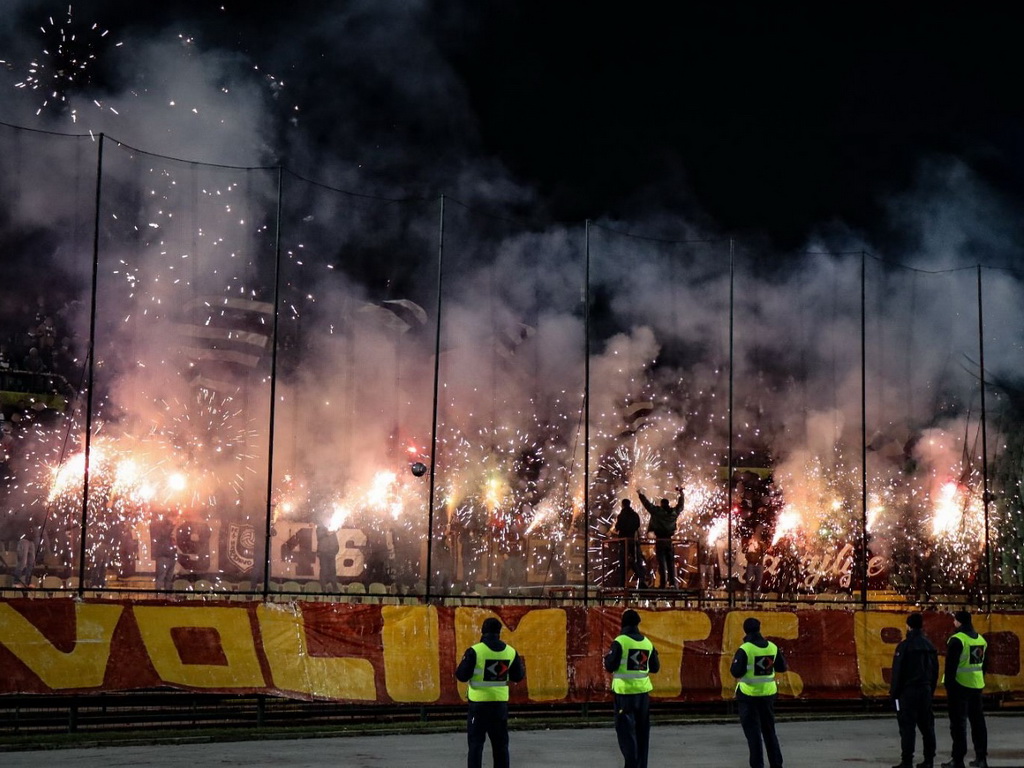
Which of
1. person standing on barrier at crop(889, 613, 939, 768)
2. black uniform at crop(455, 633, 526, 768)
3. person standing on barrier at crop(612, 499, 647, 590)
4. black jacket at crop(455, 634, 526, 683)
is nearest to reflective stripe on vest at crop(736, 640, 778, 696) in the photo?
person standing on barrier at crop(889, 613, 939, 768)

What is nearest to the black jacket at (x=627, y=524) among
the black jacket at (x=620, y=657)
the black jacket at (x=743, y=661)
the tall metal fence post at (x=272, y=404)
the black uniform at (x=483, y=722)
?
the tall metal fence post at (x=272, y=404)

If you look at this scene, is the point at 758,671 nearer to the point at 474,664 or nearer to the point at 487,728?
the point at 487,728

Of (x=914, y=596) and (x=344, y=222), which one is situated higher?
(x=344, y=222)

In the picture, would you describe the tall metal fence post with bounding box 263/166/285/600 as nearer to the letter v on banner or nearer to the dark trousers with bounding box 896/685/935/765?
the letter v on banner

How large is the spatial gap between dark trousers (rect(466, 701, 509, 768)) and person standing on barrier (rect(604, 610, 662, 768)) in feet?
4.14

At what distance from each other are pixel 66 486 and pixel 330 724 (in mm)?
17219

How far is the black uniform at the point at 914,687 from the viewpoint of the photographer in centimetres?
1241

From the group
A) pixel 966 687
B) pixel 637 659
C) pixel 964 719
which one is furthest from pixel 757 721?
pixel 966 687

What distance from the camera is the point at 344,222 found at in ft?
139

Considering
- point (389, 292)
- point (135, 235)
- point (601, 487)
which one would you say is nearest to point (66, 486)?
point (135, 235)

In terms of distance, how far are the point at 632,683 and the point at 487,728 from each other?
1.59 m

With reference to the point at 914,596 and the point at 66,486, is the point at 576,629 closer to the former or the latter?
the point at 914,596

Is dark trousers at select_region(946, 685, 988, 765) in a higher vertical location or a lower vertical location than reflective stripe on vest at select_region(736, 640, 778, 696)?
lower

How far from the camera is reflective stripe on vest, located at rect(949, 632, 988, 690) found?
1287cm
